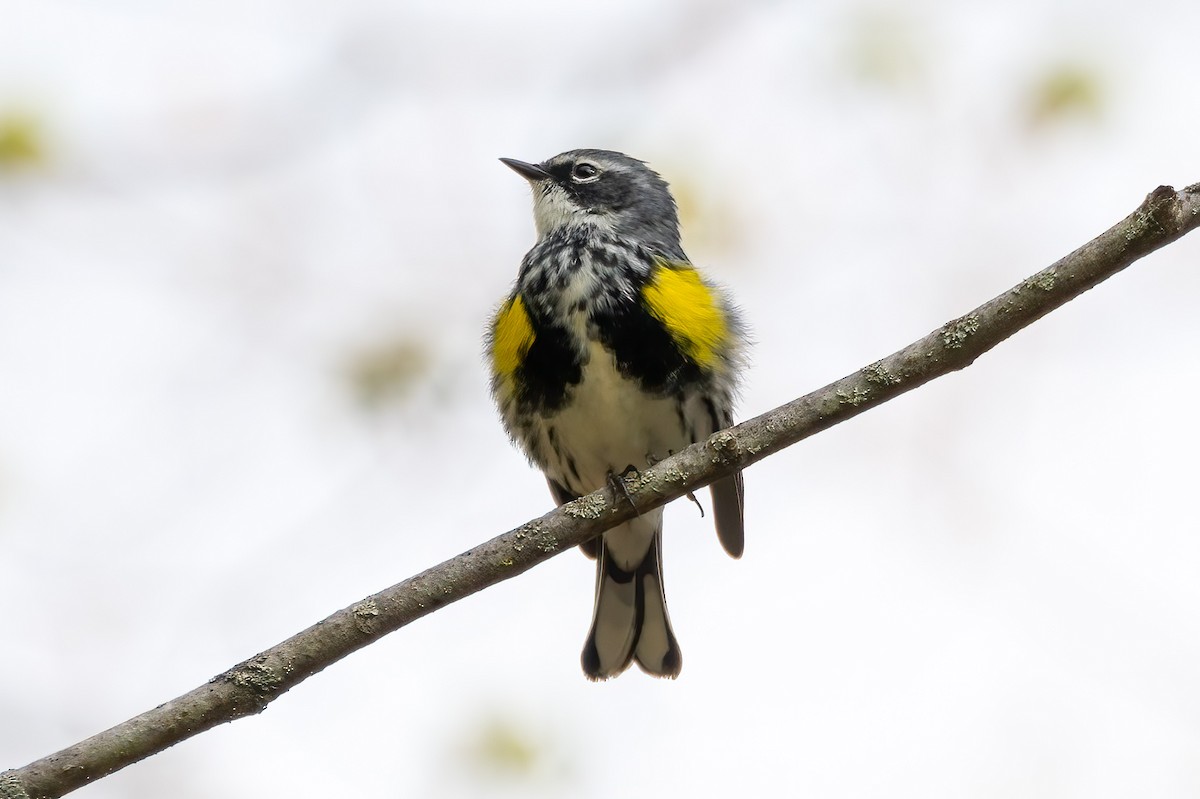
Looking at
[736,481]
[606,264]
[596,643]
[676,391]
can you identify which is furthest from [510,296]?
[596,643]

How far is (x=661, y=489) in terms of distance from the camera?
391 centimetres

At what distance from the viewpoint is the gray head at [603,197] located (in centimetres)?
588

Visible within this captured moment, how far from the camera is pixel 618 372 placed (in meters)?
5.00

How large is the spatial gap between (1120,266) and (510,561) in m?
1.90

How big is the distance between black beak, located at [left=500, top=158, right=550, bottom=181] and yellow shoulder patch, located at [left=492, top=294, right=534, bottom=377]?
1218mm

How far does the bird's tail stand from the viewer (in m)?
5.79

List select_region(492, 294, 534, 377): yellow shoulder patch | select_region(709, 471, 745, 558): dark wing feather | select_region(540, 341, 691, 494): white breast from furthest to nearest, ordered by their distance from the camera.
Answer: select_region(709, 471, 745, 558): dark wing feather
select_region(492, 294, 534, 377): yellow shoulder patch
select_region(540, 341, 691, 494): white breast

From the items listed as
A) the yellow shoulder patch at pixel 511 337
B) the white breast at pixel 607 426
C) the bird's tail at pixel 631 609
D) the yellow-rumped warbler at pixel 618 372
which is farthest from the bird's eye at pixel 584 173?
the bird's tail at pixel 631 609

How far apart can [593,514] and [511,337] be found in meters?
1.60

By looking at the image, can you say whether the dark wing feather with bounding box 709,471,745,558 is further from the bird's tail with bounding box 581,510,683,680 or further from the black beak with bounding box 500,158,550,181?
the black beak with bounding box 500,158,550,181

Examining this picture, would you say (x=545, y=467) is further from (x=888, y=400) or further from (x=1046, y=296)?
(x=1046, y=296)

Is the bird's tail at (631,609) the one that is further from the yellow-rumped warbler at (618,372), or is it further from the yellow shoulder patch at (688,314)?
the yellow shoulder patch at (688,314)

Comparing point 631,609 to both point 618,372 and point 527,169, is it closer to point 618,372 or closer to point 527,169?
point 618,372

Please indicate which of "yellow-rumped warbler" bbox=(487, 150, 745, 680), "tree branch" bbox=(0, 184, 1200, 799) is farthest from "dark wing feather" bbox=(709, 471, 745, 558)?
"tree branch" bbox=(0, 184, 1200, 799)
